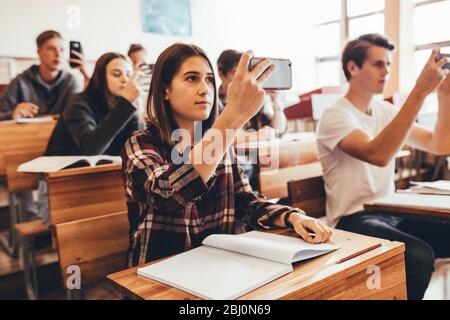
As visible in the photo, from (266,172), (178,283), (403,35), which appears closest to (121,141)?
(266,172)

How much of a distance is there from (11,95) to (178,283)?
263cm

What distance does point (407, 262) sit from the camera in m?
1.16

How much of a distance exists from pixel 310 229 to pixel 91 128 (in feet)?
3.66

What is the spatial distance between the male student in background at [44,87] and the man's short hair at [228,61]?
106cm

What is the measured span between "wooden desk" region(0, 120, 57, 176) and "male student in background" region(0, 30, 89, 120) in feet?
2.33

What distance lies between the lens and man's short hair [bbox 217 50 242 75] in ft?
6.97

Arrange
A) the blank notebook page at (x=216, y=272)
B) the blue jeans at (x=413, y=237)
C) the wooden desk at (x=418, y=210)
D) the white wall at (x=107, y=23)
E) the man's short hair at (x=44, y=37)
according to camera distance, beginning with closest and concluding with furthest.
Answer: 1. the blank notebook page at (x=216, y=272)
2. the wooden desk at (x=418, y=210)
3. the blue jeans at (x=413, y=237)
4. the man's short hair at (x=44, y=37)
5. the white wall at (x=107, y=23)

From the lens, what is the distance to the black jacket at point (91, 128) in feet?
5.04

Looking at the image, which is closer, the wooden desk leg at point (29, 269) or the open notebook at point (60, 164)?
the open notebook at point (60, 164)

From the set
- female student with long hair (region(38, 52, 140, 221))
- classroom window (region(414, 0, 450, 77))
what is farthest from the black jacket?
classroom window (region(414, 0, 450, 77))

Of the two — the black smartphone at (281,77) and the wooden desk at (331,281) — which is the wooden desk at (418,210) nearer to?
the wooden desk at (331,281)

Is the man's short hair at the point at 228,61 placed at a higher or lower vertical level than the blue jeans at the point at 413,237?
higher

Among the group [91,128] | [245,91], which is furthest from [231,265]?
[91,128]

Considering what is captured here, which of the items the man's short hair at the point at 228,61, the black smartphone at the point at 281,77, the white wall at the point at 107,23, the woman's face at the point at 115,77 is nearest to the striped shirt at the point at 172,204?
the black smartphone at the point at 281,77
